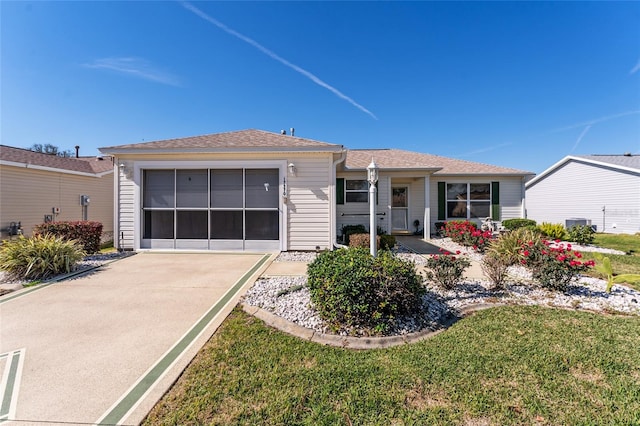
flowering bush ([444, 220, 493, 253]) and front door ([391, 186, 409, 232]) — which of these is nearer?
flowering bush ([444, 220, 493, 253])

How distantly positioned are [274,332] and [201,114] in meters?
13.0

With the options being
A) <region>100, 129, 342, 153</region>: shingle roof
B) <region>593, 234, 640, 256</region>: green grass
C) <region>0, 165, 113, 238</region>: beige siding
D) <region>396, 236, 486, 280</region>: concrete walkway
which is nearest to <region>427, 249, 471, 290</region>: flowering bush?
<region>396, 236, 486, 280</region>: concrete walkway

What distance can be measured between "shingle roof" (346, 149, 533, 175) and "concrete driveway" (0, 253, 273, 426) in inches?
306

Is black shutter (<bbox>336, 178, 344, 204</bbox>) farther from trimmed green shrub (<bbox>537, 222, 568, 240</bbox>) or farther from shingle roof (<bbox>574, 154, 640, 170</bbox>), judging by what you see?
shingle roof (<bbox>574, 154, 640, 170</bbox>)

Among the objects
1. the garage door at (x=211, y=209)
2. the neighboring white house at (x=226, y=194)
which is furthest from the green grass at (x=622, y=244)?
the garage door at (x=211, y=209)

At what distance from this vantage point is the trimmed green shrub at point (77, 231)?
660 centimetres

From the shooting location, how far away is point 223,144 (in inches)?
295

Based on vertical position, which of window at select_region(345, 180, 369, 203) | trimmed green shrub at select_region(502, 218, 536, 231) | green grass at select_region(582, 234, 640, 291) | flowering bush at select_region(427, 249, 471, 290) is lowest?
green grass at select_region(582, 234, 640, 291)

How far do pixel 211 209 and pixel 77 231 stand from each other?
139 inches

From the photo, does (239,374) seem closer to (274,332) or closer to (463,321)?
(274,332)

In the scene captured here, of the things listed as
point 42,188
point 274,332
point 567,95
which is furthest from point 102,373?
point 567,95

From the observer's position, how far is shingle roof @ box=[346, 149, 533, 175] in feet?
35.2

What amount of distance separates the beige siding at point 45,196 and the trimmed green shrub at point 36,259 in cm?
660

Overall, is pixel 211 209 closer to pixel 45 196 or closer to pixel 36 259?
pixel 36 259
